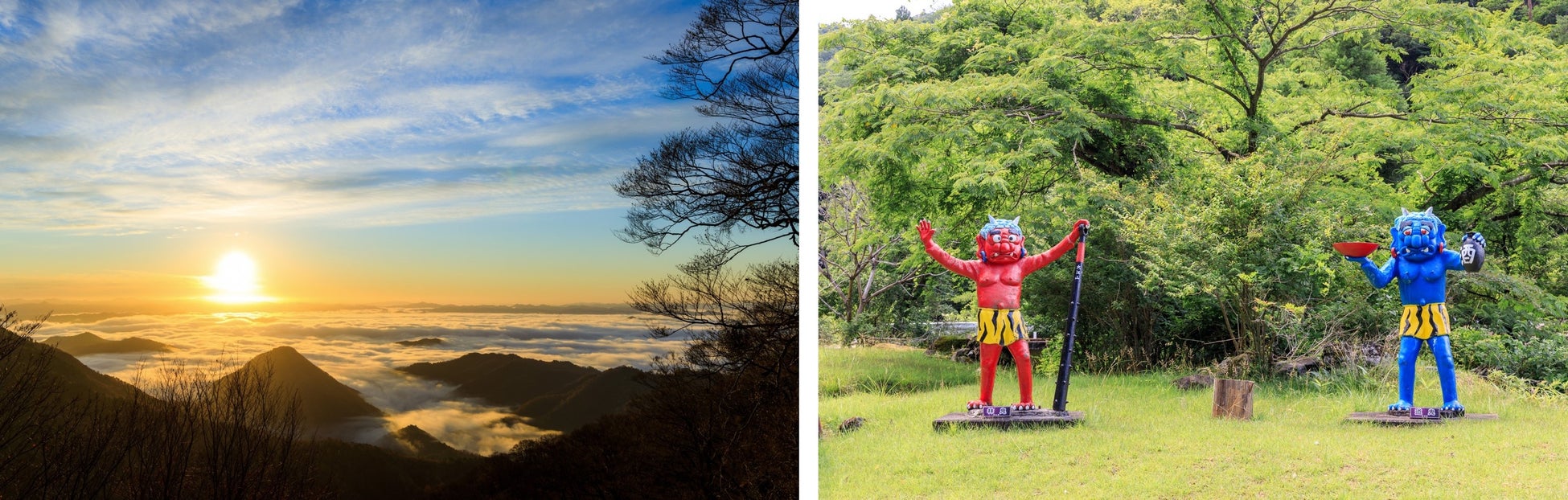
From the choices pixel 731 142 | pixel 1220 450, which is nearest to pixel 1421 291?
pixel 1220 450

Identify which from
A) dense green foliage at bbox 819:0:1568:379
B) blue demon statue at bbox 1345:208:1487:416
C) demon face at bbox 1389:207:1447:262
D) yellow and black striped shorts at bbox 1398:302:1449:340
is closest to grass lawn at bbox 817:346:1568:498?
blue demon statue at bbox 1345:208:1487:416

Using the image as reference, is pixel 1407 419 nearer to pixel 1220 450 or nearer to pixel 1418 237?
pixel 1418 237

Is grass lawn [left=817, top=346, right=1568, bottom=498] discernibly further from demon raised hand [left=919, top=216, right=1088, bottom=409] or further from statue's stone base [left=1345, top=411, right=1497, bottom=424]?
demon raised hand [left=919, top=216, right=1088, bottom=409]

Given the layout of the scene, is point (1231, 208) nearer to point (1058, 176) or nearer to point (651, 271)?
point (1058, 176)

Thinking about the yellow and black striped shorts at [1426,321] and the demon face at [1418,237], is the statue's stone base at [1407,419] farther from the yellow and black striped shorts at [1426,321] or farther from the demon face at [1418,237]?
the demon face at [1418,237]

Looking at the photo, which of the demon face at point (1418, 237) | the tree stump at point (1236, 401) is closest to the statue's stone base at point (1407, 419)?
the tree stump at point (1236, 401)
